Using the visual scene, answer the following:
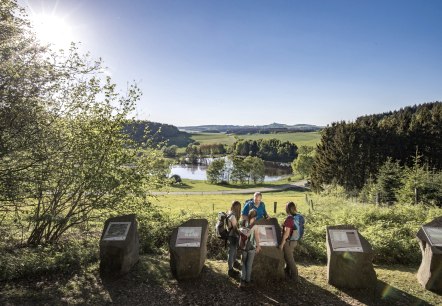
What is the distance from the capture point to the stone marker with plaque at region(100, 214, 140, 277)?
368 inches

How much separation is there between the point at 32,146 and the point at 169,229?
5.73 metres

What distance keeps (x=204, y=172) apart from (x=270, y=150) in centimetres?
4333

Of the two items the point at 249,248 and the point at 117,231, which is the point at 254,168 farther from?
the point at 249,248

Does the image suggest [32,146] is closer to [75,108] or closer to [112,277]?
[75,108]

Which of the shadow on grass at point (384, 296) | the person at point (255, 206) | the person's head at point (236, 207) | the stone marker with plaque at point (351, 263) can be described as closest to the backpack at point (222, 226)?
the person's head at point (236, 207)

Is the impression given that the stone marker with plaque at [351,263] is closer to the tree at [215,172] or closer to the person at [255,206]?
the person at [255,206]

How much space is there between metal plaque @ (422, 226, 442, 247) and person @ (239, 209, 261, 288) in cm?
480

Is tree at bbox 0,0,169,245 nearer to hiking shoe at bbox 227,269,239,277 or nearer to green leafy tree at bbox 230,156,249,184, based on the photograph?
hiking shoe at bbox 227,269,239,277

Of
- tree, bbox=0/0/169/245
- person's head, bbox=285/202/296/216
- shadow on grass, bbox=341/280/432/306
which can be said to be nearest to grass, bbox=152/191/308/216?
tree, bbox=0/0/169/245

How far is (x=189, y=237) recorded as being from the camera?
372 inches

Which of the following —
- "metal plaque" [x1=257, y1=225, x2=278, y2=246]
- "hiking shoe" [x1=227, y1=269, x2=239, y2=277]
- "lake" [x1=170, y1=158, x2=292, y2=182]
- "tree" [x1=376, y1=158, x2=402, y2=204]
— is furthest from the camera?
"lake" [x1=170, y1=158, x2=292, y2=182]

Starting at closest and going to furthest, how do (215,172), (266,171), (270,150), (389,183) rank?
(389,183) → (215,172) → (266,171) → (270,150)

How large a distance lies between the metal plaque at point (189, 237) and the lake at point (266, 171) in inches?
4634

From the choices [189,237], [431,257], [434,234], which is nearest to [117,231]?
[189,237]
